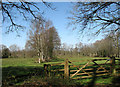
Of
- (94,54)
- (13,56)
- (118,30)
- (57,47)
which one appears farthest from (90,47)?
(118,30)

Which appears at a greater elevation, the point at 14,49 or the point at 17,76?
the point at 14,49

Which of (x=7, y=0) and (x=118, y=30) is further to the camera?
(x=118, y=30)

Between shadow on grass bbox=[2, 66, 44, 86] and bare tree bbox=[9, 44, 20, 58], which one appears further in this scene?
bare tree bbox=[9, 44, 20, 58]

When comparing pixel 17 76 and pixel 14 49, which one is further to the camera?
pixel 14 49

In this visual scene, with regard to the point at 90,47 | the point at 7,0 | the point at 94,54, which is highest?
the point at 7,0

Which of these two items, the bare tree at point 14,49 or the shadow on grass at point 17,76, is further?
the bare tree at point 14,49

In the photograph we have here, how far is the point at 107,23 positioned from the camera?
9.38m

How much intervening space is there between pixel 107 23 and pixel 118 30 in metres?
1.50

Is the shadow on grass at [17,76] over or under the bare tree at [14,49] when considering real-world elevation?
under

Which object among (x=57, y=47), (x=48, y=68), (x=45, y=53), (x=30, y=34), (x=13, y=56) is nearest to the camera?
(x=48, y=68)

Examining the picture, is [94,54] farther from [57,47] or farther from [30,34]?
[30,34]

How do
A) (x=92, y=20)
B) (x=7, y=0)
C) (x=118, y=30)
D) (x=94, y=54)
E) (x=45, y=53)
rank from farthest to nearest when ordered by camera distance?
(x=94, y=54) → (x=45, y=53) → (x=118, y=30) → (x=92, y=20) → (x=7, y=0)

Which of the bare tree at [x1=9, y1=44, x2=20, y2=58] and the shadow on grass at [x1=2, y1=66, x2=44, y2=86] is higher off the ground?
the bare tree at [x1=9, y1=44, x2=20, y2=58]

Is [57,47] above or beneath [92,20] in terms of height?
beneath
